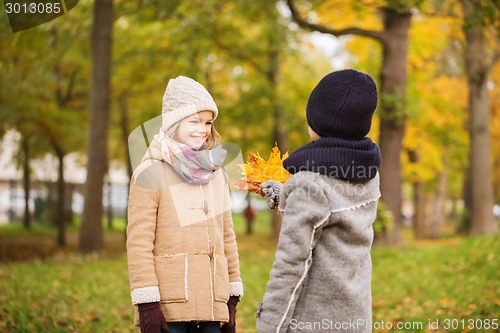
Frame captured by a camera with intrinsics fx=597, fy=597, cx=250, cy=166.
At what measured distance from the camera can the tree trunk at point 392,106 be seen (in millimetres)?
Answer: 14570

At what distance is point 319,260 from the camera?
8.64ft

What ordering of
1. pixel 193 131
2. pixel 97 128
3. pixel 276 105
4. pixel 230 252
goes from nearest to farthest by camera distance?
pixel 193 131, pixel 230 252, pixel 97 128, pixel 276 105

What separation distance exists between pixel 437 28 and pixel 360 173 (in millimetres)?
20667

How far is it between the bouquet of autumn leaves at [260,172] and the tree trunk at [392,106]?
1164 cm

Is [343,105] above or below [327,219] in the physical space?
above

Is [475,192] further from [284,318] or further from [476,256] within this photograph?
[284,318]

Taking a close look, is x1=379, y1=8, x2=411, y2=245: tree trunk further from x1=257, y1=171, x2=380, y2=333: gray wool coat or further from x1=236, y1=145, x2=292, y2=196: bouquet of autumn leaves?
x1=257, y1=171, x2=380, y2=333: gray wool coat

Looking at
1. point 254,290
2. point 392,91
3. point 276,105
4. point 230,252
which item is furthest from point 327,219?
point 276,105

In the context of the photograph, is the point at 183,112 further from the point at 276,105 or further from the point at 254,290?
the point at 276,105

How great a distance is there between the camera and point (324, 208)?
8.31 ft

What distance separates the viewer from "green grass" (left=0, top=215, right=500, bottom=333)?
6383 mm

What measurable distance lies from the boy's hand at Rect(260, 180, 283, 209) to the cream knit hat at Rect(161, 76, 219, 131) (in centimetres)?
54

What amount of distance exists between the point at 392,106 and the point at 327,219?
1233 centimetres

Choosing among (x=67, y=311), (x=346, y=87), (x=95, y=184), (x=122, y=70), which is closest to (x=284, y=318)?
(x=346, y=87)
